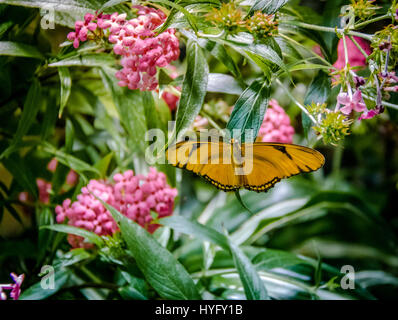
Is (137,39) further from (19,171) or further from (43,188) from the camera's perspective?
(43,188)

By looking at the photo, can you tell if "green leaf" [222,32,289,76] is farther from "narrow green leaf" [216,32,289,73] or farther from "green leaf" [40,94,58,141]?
"green leaf" [40,94,58,141]

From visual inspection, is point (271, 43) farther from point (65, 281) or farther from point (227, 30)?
point (65, 281)

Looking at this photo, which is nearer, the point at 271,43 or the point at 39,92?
the point at 271,43

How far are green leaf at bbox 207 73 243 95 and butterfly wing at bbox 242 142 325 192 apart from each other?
5.8 inches

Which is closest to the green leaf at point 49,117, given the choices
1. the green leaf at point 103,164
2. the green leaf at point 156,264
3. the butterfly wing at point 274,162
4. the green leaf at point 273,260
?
the green leaf at point 103,164

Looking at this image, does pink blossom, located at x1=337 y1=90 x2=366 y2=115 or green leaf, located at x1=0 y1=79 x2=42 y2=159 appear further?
green leaf, located at x1=0 y1=79 x2=42 y2=159

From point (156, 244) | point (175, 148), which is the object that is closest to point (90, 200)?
point (156, 244)

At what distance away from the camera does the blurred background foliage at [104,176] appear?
0.72 meters

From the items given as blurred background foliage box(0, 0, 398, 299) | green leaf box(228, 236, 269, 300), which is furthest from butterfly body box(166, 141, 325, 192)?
green leaf box(228, 236, 269, 300)

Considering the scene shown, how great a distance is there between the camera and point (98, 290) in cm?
95

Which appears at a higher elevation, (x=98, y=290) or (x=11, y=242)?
(x=11, y=242)

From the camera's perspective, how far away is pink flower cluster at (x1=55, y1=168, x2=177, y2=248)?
76 centimetres
